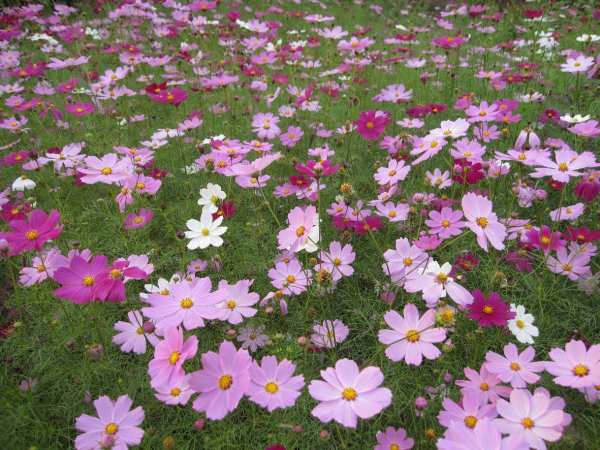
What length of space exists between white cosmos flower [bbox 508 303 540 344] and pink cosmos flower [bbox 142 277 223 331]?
0.72 m

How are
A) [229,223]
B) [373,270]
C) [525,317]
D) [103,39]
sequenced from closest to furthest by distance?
1. [525,317]
2. [373,270]
3. [229,223]
4. [103,39]

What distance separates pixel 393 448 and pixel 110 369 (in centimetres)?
73

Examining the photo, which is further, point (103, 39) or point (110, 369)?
point (103, 39)

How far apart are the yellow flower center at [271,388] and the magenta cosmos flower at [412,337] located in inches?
10.0

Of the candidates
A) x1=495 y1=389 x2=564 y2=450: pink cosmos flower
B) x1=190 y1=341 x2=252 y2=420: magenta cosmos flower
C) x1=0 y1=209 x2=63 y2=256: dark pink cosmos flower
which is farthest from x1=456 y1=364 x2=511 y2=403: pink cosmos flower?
x1=0 y1=209 x2=63 y2=256: dark pink cosmos flower

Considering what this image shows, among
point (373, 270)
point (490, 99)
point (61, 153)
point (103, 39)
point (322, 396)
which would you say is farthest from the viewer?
point (103, 39)

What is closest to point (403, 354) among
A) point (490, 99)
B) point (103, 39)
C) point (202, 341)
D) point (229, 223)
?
point (202, 341)

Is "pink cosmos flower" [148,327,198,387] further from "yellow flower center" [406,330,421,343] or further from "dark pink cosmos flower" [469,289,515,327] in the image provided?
"dark pink cosmos flower" [469,289,515,327]

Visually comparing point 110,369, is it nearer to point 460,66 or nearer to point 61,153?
point 61,153

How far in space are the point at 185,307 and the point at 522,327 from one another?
2.73 ft

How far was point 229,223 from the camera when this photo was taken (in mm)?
1614

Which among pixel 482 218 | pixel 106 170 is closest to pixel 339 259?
pixel 482 218

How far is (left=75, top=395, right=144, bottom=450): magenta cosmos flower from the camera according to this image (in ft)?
2.83

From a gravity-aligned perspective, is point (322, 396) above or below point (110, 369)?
above
